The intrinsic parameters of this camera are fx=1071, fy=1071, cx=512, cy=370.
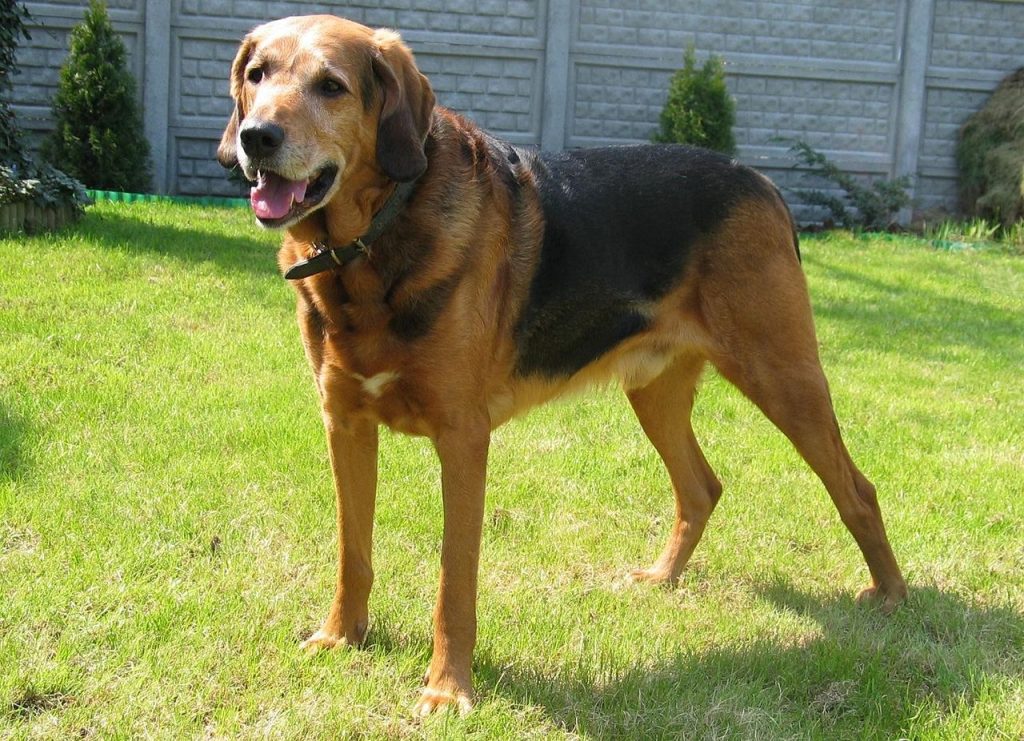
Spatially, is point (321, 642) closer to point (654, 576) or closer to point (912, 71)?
point (654, 576)

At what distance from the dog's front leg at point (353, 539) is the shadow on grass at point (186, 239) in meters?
5.12

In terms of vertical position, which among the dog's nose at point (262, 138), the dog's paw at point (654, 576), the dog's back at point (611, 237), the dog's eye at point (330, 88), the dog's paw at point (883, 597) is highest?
the dog's eye at point (330, 88)

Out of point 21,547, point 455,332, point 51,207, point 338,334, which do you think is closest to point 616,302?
point 455,332

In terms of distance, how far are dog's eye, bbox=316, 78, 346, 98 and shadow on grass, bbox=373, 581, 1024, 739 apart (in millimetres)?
1844

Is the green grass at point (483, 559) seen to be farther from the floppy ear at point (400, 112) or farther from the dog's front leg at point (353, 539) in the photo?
the floppy ear at point (400, 112)

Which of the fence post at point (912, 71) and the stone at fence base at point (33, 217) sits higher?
the fence post at point (912, 71)

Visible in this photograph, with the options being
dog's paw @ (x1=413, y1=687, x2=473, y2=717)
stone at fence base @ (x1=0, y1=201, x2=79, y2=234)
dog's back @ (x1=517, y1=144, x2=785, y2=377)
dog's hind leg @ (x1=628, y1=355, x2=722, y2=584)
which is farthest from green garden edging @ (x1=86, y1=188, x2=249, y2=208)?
dog's paw @ (x1=413, y1=687, x2=473, y2=717)

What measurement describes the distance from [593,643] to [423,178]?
5.60 ft

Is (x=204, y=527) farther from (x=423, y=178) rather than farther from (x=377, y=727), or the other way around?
(x=423, y=178)

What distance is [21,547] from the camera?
410 cm

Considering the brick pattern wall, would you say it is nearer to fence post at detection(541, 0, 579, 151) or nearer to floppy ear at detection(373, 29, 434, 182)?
fence post at detection(541, 0, 579, 151)

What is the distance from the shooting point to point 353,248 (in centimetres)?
333

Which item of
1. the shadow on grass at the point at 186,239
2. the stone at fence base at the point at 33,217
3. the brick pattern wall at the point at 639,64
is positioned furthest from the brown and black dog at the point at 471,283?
the brick pattern wall at the point at 639,64

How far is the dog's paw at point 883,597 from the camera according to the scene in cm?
418
